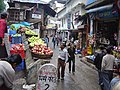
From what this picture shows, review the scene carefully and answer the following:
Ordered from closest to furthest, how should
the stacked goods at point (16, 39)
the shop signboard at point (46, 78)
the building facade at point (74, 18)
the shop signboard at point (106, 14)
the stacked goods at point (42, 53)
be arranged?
the shop signboard at point (46, 78), the stacked goods at point (42, 53), the stacked goods at point (16, 39), the shop signboard at point (106, 14), the building facade at point (74, 18)

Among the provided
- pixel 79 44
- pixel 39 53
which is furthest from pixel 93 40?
pixel 39 53

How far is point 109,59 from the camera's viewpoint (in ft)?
30.7

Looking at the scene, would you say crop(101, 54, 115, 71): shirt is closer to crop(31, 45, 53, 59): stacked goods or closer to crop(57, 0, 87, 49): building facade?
crop(31, 45, 53, 59): stacked goods

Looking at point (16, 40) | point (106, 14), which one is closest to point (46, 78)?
point (16, 40)

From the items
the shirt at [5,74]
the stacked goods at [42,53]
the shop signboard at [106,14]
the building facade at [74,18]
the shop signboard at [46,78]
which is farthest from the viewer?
the building facade at [74,18]

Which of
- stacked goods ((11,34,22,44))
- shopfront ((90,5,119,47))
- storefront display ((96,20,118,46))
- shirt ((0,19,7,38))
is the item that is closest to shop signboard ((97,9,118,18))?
shopfront ((90,5,119,47))

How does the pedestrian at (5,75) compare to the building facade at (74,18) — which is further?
the building facade at (74,18)

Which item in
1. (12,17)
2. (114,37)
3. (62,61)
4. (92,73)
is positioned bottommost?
(92,73)

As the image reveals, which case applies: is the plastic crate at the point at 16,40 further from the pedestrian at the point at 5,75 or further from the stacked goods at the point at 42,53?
the pedestrian at the point at 5,75

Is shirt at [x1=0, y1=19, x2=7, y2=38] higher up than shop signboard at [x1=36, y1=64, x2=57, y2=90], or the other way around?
shirt at [x1=0, y1=19, x2=7, y2=38]

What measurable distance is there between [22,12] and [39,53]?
17.1 metres

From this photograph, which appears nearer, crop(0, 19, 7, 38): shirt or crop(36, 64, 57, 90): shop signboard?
crop(36, 64, 57, 90): shop signboard

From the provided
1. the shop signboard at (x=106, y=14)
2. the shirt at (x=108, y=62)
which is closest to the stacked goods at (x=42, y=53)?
the shirt at (x=108, y=62)

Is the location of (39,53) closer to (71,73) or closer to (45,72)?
(45,72)
